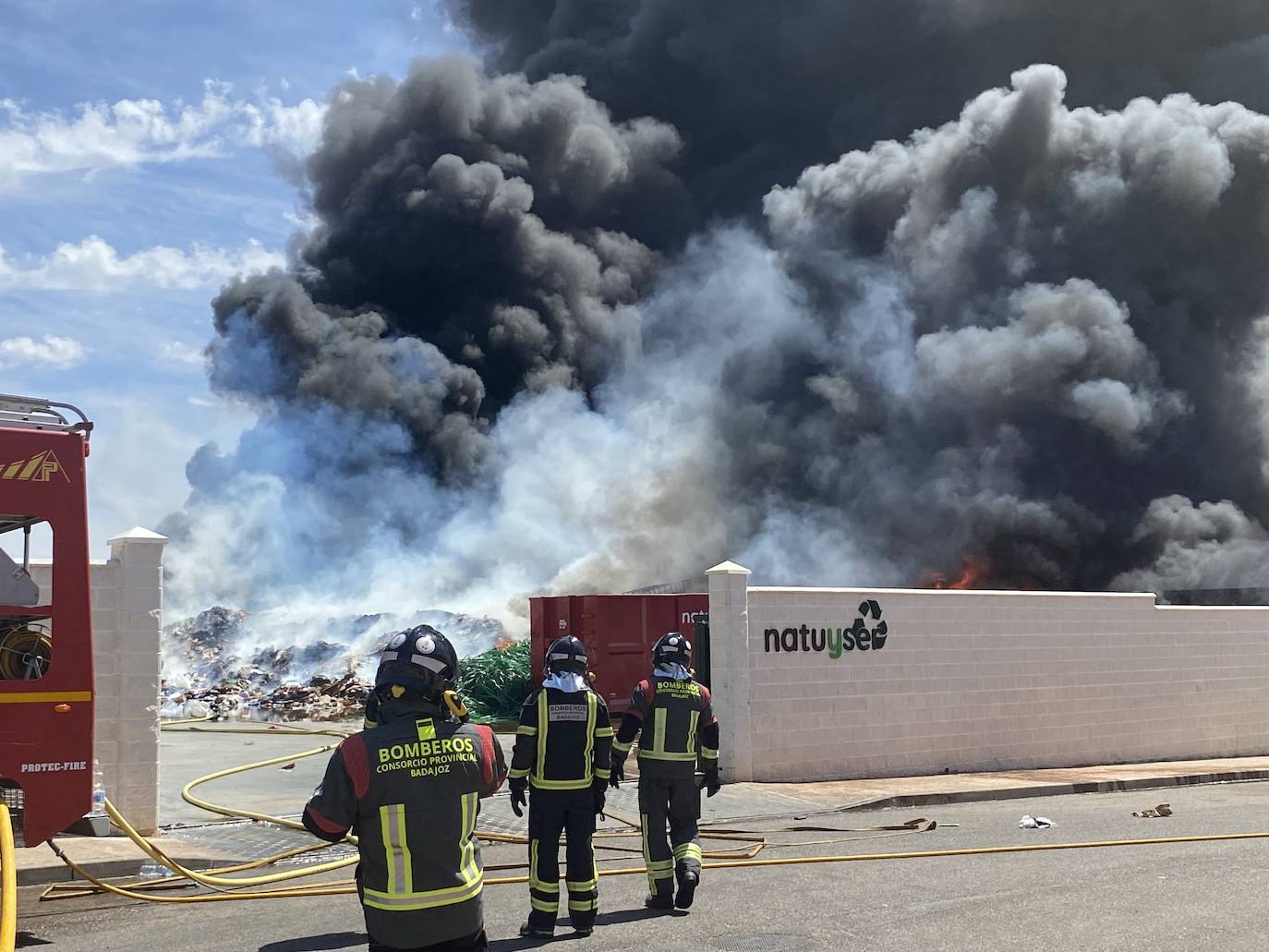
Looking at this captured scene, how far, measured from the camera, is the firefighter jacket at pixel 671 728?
23.2ft

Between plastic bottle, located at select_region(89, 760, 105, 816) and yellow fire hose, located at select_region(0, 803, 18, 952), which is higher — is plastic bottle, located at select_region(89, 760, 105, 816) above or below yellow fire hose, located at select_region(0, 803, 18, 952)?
below

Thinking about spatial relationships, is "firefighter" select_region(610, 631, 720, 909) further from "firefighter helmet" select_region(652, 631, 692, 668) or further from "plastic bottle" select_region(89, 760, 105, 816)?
"plastic bottle" select_region(89, 760, 105, 816)

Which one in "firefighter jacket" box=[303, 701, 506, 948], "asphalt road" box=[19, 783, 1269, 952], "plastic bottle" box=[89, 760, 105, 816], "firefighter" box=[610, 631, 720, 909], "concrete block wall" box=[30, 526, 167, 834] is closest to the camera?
"firefighter jacket" box=[303, 701, 506, 948]

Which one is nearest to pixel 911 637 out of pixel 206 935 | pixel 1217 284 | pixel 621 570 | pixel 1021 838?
pixel 1021 838

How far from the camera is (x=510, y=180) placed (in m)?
51.1

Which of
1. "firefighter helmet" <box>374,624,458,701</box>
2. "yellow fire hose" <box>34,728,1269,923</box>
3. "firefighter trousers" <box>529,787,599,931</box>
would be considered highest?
"firefighter helmet" <box>374,624,458,701</box>

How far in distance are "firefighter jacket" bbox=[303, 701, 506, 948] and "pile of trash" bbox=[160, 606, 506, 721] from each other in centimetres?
1830

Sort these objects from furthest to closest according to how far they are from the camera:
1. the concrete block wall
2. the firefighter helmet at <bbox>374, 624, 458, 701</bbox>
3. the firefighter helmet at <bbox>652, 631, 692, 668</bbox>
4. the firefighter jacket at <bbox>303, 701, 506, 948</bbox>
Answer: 1. the concrete block wall
2. the firefighter helmet at <bbox>652, 631, 692, 668</bbox>
3. the firefighter helmet at <bbox>374, 624, 458, 701</bbox>
4. the firefighter jacket at <bbox>303, 701, 506, 948</bbox>

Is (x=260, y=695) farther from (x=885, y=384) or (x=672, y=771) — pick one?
(x=885, y=384)

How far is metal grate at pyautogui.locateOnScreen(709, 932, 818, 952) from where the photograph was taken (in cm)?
582

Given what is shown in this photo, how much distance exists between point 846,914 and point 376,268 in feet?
152

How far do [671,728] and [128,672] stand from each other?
4.67 metres

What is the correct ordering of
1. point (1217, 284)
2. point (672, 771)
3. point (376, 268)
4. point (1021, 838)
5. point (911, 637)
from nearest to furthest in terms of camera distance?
point (672, 771) → point (1021, 838) → point (911, 637) → point (1217, 284) → point (376, 268)

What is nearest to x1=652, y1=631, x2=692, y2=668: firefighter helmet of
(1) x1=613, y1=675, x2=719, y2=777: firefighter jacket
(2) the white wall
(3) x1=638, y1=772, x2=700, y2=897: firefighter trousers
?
(1) x1=613, y1=675, x2=719, y2=777: firefighter jacket
